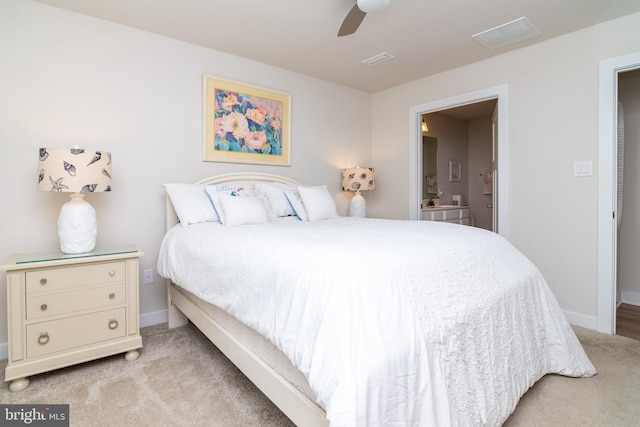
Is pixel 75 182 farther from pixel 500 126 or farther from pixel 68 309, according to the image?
pixel 500 126

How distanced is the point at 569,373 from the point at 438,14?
2.42 m

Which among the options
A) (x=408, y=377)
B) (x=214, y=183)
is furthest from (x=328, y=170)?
(x=408, y=377)

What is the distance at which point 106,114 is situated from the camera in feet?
8.30

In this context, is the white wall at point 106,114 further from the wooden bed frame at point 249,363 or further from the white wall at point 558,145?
A: the white wall at point 558,145

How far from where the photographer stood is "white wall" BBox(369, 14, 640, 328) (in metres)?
2.62

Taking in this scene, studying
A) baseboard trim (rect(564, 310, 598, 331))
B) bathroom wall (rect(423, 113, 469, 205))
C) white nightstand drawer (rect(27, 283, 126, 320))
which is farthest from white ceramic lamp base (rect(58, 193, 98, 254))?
bathroom wall (rect(423, 113, 469, 205))

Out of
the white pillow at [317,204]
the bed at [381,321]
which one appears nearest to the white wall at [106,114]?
the white pillow at [317,204]

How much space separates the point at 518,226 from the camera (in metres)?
3.06

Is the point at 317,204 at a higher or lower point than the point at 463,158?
lower

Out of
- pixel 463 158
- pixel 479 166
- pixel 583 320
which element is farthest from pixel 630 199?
pixel 463 158

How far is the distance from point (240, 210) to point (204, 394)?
3.86 ft

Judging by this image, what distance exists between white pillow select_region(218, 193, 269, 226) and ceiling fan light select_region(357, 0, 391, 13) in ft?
4.79

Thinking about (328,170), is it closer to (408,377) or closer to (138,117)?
(138,117)

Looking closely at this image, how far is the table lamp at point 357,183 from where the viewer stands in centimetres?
388
